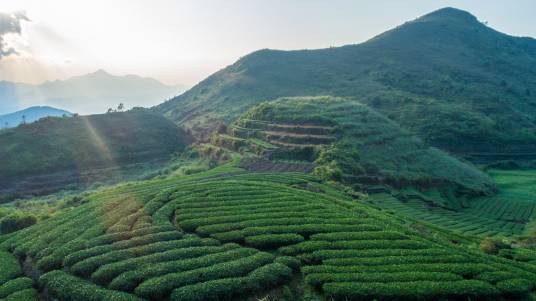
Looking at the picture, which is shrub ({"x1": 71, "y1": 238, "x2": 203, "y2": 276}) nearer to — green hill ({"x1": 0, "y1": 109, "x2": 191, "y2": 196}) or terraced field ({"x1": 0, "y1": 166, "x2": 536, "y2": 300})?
terraced field ({"x1": 0, "y1": 166, "x2": 536, "y2": 300})

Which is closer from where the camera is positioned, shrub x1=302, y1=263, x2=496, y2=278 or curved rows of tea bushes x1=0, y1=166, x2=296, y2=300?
curved rows of tea bushes x1=0, y1=166, x2=296, y2=300

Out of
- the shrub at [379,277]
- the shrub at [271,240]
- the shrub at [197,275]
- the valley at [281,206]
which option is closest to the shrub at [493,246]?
the valley at [281,206]

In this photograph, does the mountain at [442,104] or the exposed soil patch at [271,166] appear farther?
the mountain at [442,104]

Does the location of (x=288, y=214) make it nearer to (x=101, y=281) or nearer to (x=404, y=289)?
(x=404, y=289)

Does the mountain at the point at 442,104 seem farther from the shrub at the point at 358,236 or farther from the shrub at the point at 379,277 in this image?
the shrub at the point at 379,277

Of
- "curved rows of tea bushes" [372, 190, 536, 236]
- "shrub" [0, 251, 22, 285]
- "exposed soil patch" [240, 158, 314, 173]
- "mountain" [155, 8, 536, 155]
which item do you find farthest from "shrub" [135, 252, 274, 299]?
"mountain" [155, 8, 536, 155]

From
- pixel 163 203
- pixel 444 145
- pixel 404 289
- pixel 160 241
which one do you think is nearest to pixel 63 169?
pixel 163 203
